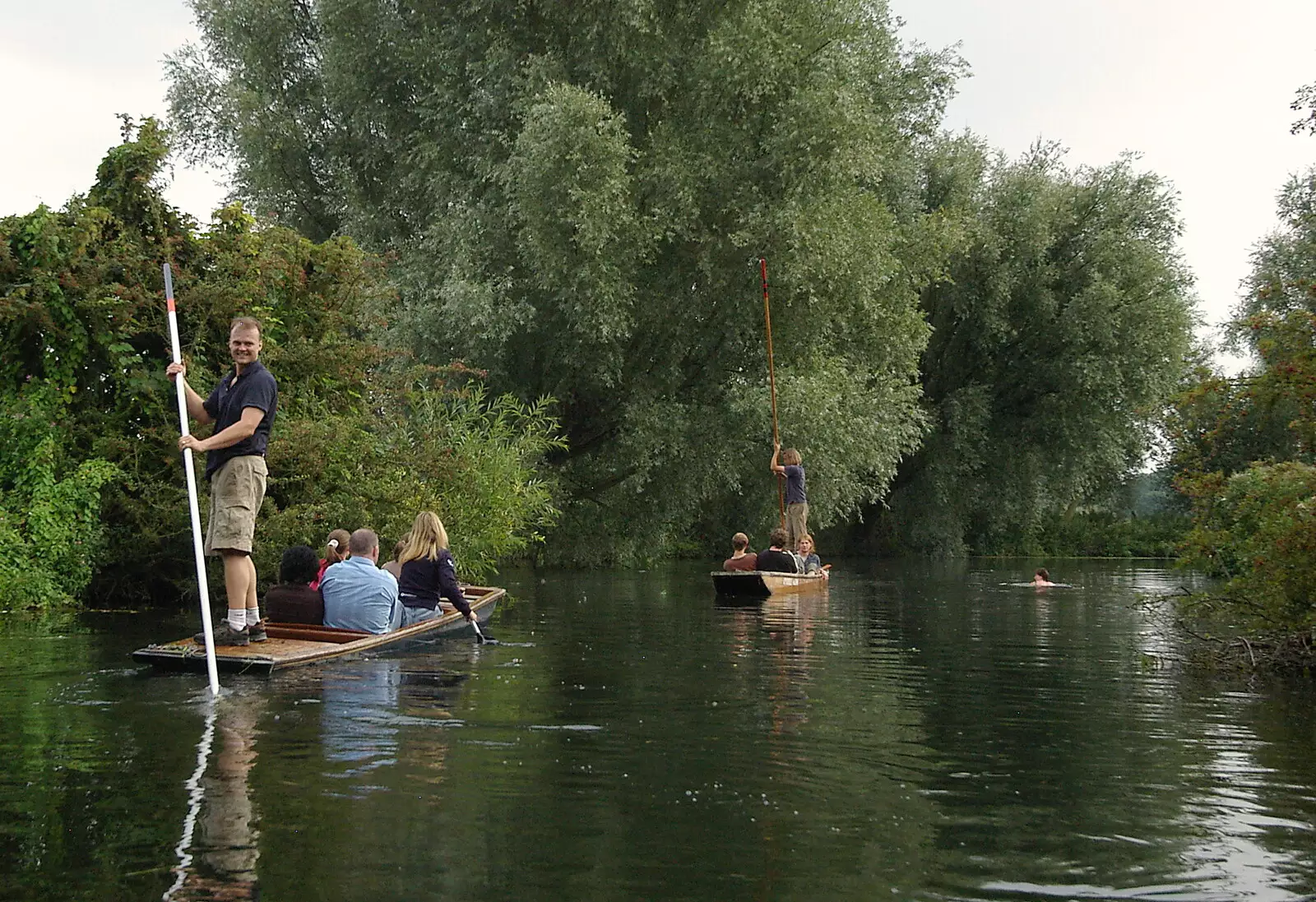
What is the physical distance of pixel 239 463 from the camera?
9508mm

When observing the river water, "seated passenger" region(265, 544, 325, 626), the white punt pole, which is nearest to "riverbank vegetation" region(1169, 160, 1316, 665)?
the river water

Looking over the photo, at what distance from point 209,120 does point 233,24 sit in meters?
2.34

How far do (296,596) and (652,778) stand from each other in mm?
5692

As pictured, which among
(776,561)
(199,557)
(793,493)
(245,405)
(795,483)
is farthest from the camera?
(793,493)

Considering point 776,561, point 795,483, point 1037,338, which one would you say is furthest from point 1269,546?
point 1037,338

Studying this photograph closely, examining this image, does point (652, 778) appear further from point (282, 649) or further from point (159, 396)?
point (159, 396)

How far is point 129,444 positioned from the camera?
1576 centimetres

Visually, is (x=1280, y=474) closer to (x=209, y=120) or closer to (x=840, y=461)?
(x=840, y=461)

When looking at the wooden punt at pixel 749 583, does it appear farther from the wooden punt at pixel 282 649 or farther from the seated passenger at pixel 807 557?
the wooden punt at pixel 282 649

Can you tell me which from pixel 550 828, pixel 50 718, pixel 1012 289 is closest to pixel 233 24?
pixel 1012 289

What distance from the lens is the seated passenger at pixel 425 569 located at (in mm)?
12320

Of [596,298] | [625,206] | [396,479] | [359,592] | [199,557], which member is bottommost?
[359,592]

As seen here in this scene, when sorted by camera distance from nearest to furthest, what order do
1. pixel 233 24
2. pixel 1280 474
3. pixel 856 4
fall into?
pixel 1280 474, pixel 856 4, pixel 233 24

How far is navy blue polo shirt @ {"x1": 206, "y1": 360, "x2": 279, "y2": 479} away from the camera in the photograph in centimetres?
948
